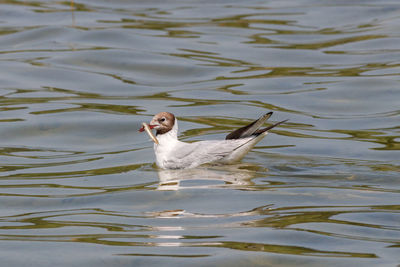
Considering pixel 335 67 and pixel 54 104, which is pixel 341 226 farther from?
pixel 335 67

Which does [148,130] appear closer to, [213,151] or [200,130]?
[213,151]

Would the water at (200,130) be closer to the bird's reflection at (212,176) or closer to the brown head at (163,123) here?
the bird's reflection at (212,176)

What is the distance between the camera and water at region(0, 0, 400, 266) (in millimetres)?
7384

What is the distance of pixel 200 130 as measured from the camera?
12641 mm

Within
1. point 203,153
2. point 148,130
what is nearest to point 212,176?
point 203,153

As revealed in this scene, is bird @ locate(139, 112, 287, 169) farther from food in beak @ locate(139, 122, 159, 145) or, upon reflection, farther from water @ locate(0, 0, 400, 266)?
water @ locate(0, 0, 400, 266)

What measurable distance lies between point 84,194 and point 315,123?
14.9 ft

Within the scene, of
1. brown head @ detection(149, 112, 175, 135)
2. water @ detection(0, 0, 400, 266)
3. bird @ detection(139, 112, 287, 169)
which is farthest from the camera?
brown head @ detection(149, 112, 175, 135)

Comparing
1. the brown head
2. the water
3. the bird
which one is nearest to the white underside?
the bird

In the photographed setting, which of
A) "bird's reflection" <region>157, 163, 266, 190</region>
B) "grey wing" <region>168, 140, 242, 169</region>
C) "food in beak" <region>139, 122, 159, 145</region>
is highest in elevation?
"food in beak" <region>139, 122, 159, 145</region>

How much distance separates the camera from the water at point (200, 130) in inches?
291

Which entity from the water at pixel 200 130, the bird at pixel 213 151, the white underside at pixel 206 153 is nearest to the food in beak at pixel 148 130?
the bird at pixel 213 151

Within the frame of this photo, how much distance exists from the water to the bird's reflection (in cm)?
2

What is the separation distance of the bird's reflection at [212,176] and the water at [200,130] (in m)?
0.02
